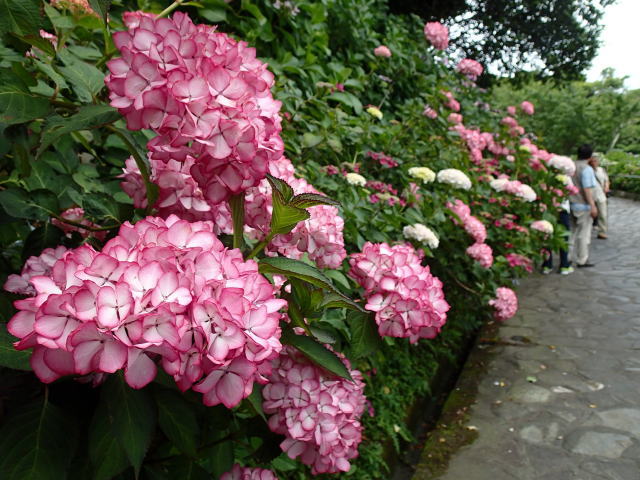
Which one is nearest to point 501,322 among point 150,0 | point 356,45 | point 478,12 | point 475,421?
point 475,421

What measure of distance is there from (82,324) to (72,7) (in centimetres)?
83

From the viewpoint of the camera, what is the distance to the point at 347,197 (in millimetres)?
2355

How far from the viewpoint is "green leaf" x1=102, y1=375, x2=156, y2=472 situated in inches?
24.4

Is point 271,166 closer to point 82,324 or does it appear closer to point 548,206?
point 82,324

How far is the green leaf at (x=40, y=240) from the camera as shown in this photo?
98cm

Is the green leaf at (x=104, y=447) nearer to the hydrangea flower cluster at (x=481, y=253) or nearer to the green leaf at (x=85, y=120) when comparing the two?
the green leaf at (x=85, y=120)

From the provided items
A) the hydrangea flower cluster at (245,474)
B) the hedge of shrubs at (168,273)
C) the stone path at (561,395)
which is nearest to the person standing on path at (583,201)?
the stone path at (561,395)

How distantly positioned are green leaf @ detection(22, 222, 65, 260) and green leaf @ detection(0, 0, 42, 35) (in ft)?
1.13

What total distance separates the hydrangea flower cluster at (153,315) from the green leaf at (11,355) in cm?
7

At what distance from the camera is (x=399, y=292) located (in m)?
1.09

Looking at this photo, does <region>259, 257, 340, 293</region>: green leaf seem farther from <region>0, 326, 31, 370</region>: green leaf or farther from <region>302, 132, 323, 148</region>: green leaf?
<region>302, 132, 323, 148</region>: green leaf

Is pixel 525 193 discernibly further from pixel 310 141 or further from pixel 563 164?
pixel 310 141

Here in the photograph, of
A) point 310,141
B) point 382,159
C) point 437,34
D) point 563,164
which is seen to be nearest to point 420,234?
point 382,159

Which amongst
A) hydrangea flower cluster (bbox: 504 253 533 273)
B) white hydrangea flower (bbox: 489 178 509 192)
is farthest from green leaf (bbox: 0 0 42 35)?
white hydrangea flower (bbox: 489 178 509 192)
